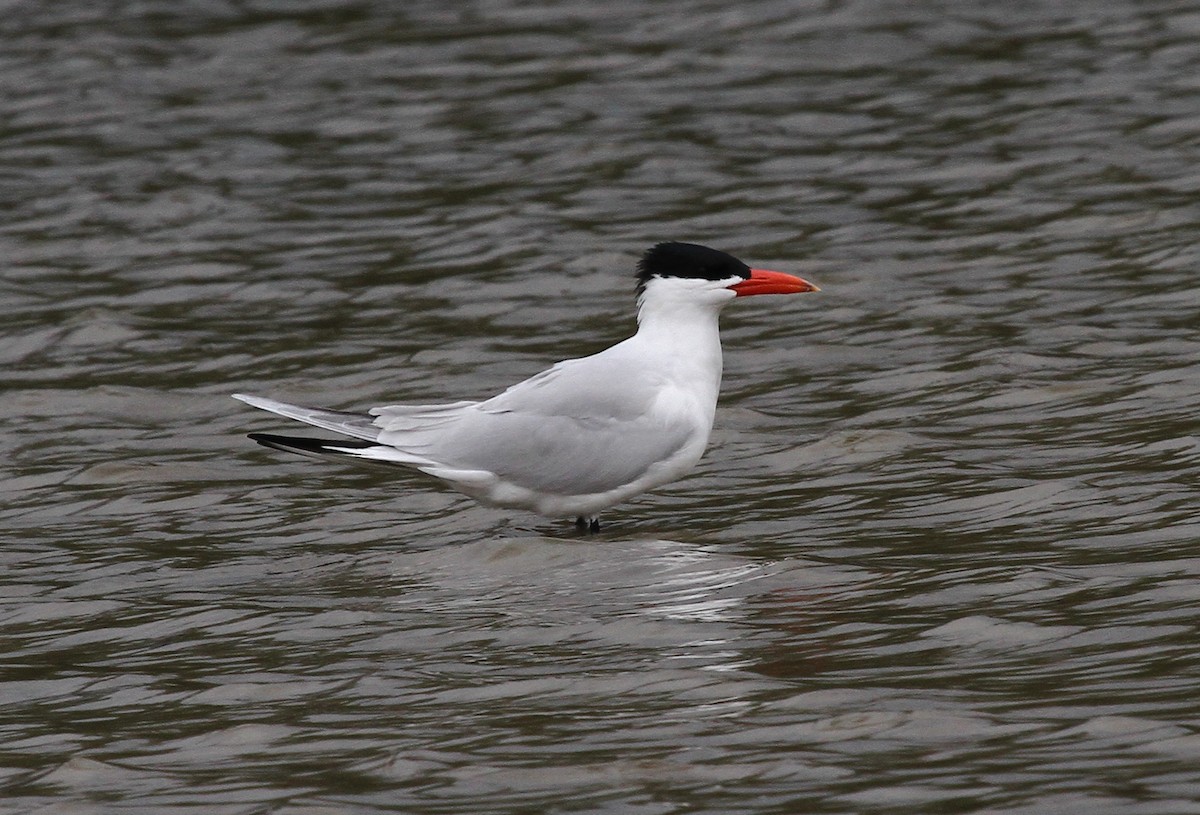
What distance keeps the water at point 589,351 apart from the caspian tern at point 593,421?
0.28m

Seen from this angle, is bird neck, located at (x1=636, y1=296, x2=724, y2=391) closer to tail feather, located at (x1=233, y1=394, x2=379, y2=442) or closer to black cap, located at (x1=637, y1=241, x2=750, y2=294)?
black cap, located at (x1=637, y1=241, x2=750, y2=294)

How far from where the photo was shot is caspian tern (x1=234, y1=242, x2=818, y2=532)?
7.43 m

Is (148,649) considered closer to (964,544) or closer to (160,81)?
(964,544)

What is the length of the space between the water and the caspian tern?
0.93 ft

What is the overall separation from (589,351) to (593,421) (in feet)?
8.48

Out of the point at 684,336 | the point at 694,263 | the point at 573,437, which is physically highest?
the point at 694,263

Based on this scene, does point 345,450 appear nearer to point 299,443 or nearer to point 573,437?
point 299,443

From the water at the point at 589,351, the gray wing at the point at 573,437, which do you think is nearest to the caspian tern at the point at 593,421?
the gray wing at the point at 573,437

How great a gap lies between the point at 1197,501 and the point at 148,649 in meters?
3.51

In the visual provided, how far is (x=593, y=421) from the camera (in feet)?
24.6

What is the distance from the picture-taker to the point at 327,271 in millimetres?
11570

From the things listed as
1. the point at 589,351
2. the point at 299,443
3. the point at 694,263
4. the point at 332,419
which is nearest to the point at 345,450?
the point at 299,443

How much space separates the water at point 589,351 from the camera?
5230 millimetres

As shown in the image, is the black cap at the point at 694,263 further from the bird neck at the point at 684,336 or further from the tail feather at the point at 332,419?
the tail feather at the point at 332,419
